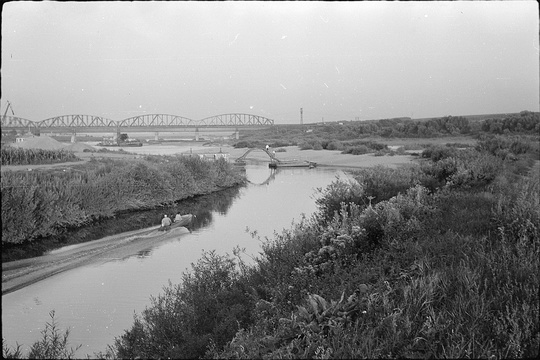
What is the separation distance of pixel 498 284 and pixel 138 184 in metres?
13.6

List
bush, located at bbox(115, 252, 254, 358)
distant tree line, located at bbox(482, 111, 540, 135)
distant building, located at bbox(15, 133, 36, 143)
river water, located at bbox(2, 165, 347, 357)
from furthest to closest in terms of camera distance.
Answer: distant building, located at bbox(15, 133, 36, 143), distant tree line, located at bbox(482, 111, 540, 135), river water, located at bbox(2, 165, 347, 357), bush, located at bbox(115, 252, 254, 358)

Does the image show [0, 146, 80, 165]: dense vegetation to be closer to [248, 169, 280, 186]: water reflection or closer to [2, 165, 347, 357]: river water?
[2, 165, 347, 357]: river water

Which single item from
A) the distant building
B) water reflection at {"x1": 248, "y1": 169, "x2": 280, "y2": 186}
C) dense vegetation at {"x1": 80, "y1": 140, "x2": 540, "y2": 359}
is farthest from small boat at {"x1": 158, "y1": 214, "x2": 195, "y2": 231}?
the distant building

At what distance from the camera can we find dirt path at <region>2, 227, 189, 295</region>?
25.1 ft

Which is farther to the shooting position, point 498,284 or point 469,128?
point 469,128

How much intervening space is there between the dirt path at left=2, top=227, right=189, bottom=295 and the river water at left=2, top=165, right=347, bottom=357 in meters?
0.17

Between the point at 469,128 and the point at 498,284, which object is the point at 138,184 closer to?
the point at 498,284

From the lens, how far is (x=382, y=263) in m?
4.88

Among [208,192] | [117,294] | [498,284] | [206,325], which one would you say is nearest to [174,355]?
[206,325]

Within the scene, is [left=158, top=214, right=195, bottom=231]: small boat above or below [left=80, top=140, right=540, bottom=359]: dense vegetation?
below

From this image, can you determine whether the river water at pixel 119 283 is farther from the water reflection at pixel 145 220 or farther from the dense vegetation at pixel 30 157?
the dense vegetation at pixel 30 157

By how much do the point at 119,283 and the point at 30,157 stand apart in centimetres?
1491

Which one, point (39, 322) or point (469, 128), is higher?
point (469, 128)

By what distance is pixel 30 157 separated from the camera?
19.7m
